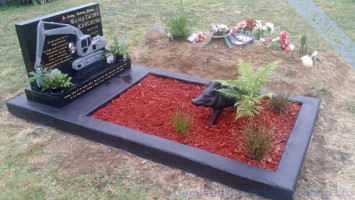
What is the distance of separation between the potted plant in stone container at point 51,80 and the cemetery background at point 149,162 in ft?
1.86

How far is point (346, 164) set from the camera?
368 centimetres

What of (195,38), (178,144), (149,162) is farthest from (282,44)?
(149,162)

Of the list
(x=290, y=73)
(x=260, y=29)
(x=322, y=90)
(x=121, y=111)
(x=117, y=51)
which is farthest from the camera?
(x=260, y=29)

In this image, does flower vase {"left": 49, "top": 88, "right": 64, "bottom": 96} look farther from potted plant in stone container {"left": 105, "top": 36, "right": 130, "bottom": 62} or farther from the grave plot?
potted plant in stone container {"left": 105, "top": 36, "right": 130, "bottom": 62}

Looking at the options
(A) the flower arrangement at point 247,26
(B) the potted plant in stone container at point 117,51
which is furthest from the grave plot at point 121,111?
(A) the flower arrangement at point 247,26

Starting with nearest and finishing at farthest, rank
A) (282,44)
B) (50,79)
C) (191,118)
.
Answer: (191,118)
(50,79)
(282,44)

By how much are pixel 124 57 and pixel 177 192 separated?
3000 mm

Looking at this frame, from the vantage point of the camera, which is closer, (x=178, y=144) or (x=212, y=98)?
(x=178, y=144)

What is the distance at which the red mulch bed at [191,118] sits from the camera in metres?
3.64

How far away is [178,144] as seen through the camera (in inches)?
142

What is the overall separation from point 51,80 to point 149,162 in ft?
5.89

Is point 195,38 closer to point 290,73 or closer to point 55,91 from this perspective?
point 290,73

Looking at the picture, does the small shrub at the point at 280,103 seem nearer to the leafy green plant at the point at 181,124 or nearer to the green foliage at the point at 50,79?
the leafy green plant at the point at 181,124

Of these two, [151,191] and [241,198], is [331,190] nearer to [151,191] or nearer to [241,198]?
[241,198]
